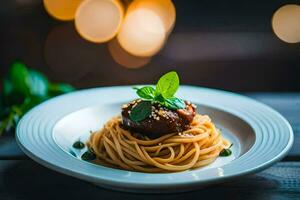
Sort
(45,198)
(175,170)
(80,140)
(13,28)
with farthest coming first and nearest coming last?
(13,28) < (80,140) < (175,170) < (45,198)

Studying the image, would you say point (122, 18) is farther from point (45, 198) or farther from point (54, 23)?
point (45, 198)

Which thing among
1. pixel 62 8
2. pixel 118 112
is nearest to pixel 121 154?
pixel 118 112

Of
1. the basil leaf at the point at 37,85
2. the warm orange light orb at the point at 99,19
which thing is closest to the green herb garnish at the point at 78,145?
the basil leaf at the point at 37,85

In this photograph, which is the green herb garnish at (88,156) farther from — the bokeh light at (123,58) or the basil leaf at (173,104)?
the bokeh light at (123,58)

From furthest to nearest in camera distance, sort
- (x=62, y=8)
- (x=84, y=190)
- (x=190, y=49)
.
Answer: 1. (x=62, y=8)
2. (x=190, y=49)
3. (x=84, y=190)

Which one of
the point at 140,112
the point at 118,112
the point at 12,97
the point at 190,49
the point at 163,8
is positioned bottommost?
the point at 12,97

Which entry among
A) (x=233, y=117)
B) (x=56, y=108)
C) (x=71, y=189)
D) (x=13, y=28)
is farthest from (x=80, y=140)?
(x=13, y=28)

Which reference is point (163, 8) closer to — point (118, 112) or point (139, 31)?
point (139, 31)
